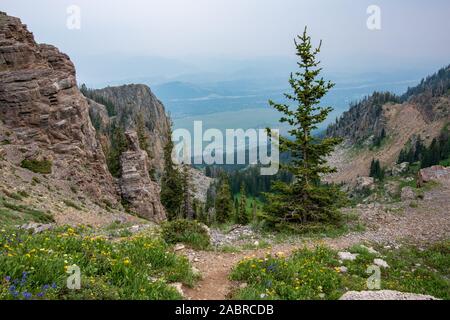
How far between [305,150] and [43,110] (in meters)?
35.3

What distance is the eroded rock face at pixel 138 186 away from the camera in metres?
58.1

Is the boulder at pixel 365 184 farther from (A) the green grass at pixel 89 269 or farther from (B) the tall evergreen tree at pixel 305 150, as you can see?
(A) the green grass at pixel 89 269

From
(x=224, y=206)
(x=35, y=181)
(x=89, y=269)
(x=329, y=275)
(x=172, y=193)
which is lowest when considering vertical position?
(x=224, y=206)

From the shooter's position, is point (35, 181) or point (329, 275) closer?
point (329, 275)

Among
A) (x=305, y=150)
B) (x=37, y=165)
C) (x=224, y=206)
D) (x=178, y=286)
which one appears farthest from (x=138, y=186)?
(x=178, y=286)

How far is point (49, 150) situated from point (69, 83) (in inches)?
410

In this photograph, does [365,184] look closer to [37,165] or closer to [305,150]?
[37,165]

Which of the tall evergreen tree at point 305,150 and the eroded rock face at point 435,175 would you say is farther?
the eroded rock face at point 435,175

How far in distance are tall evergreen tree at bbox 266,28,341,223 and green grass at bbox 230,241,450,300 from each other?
212 inches

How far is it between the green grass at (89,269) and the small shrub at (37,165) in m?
31.0

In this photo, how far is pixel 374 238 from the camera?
808 inches

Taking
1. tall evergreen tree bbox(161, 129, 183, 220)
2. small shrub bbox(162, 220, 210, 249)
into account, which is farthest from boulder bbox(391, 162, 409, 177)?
small shrub bbox(162, 220, 210, 249)

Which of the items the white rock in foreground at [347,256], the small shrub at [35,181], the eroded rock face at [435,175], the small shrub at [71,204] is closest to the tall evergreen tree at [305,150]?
the white rock in foreground at [347,256]
